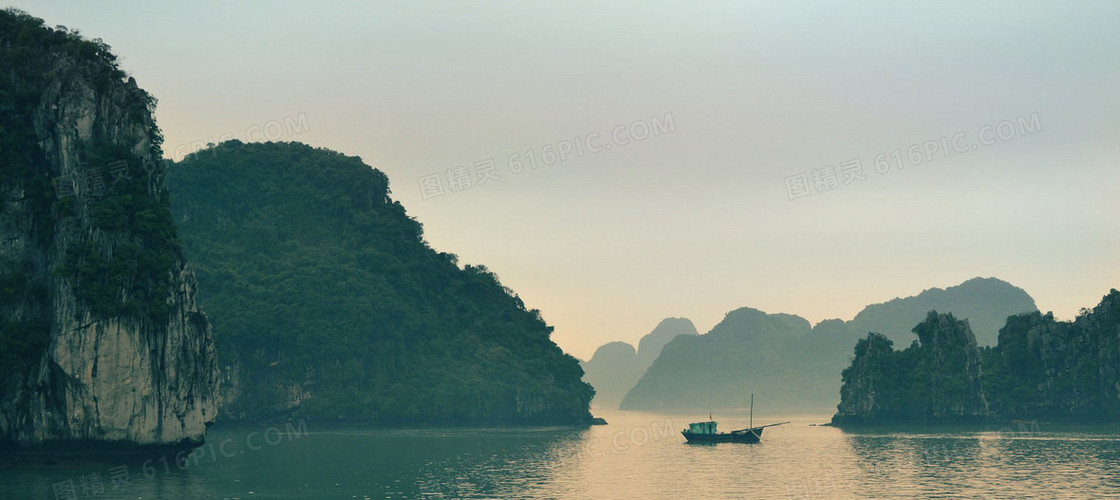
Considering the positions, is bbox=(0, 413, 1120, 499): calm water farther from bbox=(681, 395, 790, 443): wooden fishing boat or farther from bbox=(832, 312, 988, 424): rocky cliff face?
bbox=(832, 312, 988, 424): rocky cliff face

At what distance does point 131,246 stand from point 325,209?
333 feet

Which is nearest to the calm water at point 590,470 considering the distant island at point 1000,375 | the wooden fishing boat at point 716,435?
the wooden fishing boat at point 716,435

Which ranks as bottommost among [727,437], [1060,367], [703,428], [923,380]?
[727,437]

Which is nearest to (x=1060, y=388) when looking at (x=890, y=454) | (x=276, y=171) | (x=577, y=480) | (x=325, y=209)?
(x=890, y=454)

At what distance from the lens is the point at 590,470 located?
73188mm

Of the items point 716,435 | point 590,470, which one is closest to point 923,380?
point 716,435

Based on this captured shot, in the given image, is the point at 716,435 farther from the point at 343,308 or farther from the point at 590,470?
the point at 343,308

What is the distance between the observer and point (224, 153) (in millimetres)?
163875

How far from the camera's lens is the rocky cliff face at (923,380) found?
5659 inches

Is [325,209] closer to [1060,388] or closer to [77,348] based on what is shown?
[77,348]

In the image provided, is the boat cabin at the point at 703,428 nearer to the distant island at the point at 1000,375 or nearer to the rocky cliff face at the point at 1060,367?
Result: the distant island at the point at 1000,375

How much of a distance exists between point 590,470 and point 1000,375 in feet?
331

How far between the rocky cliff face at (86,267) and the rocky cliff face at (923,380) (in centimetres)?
11025

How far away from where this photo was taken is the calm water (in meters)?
55.7
